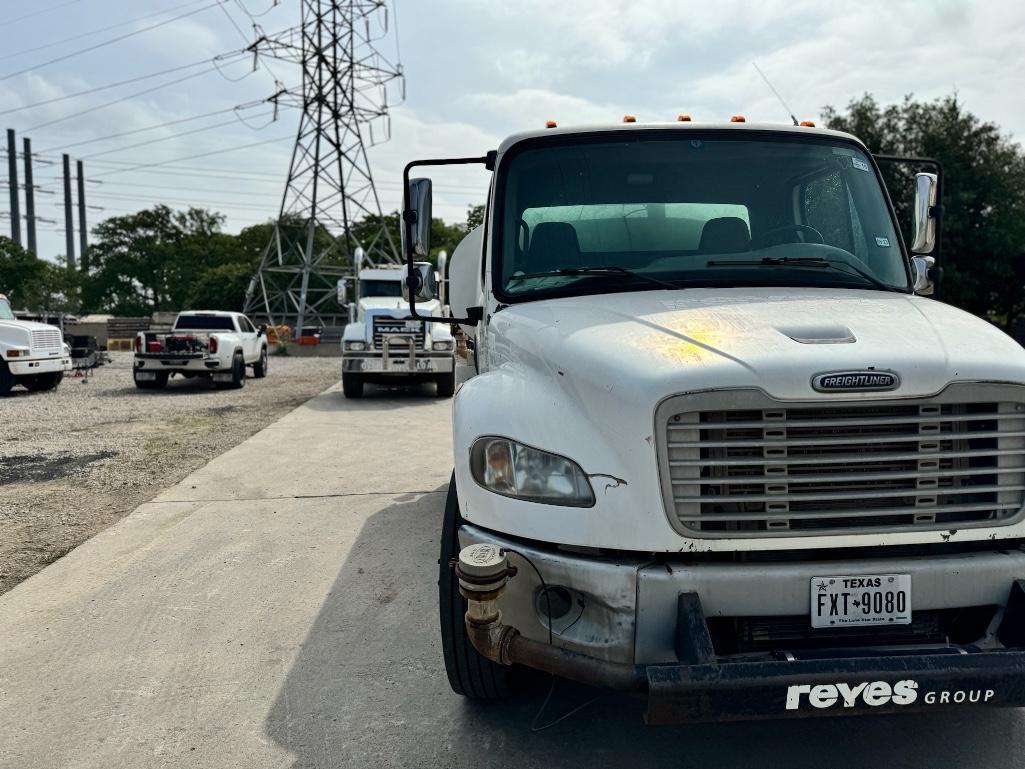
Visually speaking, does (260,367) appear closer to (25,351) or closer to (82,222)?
(25,351)

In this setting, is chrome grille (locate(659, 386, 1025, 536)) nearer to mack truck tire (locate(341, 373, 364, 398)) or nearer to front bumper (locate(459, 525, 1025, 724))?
front bumper (locate(459, 525, 1025, 724))

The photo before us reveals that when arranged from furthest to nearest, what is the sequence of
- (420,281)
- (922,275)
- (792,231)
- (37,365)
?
(37,365) → (420,281) → (922,275) → (792,231)

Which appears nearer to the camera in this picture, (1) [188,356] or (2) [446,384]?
(2) [446,384]

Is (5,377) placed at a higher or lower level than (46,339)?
lower

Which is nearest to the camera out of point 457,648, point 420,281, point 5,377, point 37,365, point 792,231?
point 457,648

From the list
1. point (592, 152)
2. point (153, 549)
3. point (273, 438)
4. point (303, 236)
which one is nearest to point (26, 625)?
point (153, 549)

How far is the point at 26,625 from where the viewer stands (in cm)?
449

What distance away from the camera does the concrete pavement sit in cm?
312

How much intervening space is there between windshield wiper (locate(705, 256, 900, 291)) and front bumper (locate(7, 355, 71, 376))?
16606 mm

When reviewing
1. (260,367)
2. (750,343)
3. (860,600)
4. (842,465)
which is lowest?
(260,367)

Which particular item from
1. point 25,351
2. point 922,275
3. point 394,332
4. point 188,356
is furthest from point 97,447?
point 922,275

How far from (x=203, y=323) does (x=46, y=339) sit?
3.41 metres

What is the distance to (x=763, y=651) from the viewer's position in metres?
2.74

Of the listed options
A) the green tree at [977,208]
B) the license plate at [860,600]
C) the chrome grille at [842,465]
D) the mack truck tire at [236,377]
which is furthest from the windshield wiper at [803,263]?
the green tree at [977,208]
